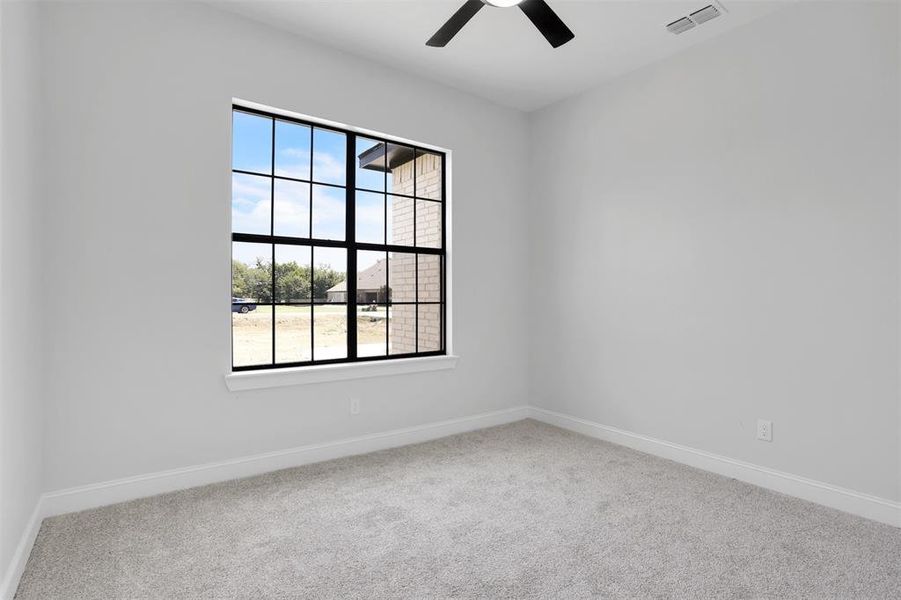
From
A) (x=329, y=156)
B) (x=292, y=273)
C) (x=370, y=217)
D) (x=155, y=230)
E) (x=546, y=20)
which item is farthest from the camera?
(x=370, y=217)

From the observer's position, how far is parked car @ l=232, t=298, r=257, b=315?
123 inches

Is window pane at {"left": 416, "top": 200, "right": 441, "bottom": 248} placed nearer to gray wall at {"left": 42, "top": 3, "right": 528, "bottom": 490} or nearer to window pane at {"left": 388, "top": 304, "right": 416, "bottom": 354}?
window pane at {"left": 388, "top": 304, "right": 416, "bottom": 354}

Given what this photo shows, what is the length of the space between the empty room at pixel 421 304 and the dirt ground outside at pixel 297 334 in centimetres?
2

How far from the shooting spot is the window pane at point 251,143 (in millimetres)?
3178

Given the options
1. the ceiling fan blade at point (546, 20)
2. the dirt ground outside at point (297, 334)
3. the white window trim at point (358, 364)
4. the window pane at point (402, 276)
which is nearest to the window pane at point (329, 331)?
the dirt ground outside at point (297, 334)

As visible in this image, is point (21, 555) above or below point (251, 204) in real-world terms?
below

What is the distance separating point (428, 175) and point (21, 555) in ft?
10.9

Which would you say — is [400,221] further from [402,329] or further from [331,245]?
[402,329]

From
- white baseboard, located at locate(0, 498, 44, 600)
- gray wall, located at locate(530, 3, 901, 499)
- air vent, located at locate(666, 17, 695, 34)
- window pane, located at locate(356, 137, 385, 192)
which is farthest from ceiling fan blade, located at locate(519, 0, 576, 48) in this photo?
white baseboard, located at locate(0, 498, 44, 600)

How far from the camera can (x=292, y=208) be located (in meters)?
3.36

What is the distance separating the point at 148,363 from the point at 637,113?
3.68 metres

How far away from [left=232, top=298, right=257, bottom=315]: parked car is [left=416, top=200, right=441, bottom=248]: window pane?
1413 millimetres

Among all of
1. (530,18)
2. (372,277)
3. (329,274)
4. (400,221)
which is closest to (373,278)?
(372,277)

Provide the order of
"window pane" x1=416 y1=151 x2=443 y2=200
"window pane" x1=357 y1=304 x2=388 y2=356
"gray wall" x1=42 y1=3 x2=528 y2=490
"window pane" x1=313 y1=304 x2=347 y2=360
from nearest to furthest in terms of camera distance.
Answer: "gray wall" x1=42 y1=3 x2=528 y2=490, "window pane" x1=313 y1=304 x2=347 y2=360, "window pane" x1=357 y1=304 x2=388 y2=356, "window pane" x1=416 y1=151 x2=443 y2=200
